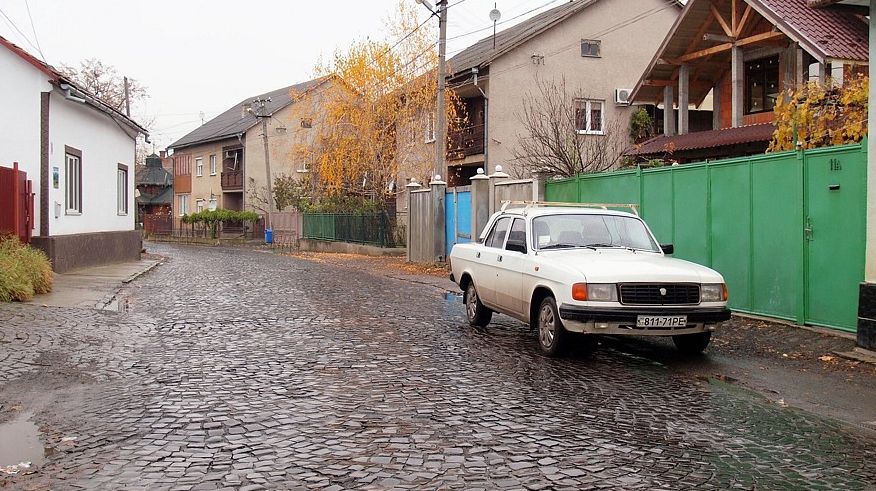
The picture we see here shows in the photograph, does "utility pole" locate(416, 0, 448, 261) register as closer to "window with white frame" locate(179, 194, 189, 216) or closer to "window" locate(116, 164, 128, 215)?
"window" locate(116, 164, 128, 215)

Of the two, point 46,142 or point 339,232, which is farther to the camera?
point 339,232

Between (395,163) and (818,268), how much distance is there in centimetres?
2226

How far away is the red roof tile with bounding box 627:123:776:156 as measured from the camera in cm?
2045

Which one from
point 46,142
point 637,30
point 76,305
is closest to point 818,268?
point 76,305

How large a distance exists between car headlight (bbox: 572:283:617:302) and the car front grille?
12 cm

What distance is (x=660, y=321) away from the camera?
330 inches

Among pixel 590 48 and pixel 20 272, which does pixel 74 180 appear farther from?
pixel 590 48

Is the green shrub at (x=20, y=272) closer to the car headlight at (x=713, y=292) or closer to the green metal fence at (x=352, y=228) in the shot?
the car headlight at (x=713, y=292)

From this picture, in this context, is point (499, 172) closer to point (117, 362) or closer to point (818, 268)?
point (818, 268)

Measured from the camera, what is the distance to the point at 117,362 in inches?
344

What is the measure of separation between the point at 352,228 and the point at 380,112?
17.4 feet

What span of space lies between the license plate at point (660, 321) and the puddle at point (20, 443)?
559cm

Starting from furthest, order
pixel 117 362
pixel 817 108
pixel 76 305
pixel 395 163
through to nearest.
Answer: pixel 395 163
pixel 76 305
pixel 817 108
pixel 117 362

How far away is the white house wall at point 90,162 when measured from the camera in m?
18.9
